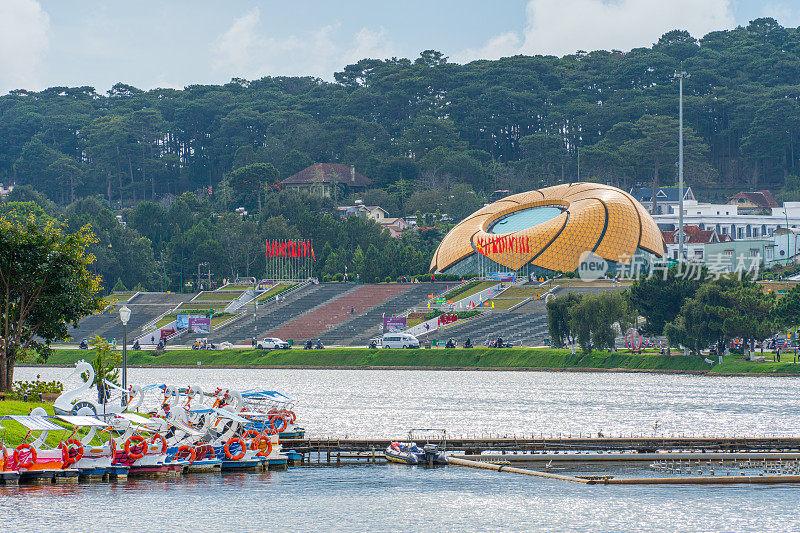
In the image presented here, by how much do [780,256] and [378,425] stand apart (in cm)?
7178

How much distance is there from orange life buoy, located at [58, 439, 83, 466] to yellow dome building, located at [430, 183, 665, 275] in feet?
226

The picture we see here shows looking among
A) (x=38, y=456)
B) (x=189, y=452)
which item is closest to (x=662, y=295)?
(x=189, y=452)

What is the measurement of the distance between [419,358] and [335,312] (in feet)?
59.9

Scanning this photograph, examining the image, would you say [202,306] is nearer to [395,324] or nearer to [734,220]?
[395,324]

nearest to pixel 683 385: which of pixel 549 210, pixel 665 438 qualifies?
pixel 665 438

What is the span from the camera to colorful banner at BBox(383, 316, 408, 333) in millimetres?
92250

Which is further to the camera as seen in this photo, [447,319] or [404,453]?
[447,319]

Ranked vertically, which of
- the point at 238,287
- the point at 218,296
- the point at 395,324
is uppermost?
the point at 238,287

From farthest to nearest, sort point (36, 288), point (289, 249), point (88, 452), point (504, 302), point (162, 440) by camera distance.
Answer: point (289, 249), point (504, 302), point (36, 288), point (162, 440), point (88, 452)

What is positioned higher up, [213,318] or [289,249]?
[289,249]

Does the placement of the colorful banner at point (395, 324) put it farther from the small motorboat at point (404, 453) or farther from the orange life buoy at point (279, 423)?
the small motorboat at point (404, 453)

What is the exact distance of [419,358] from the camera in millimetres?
84312

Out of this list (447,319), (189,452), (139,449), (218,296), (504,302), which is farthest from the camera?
(218,296)

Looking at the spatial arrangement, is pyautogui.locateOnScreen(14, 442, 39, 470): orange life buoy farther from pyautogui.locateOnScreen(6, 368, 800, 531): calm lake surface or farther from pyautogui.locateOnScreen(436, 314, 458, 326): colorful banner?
pyautogui.locateOnScreen(436, 314, 458, 326): colorful banner
